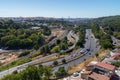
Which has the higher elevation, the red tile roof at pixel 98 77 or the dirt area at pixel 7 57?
the red tile roof at pixel 98 77

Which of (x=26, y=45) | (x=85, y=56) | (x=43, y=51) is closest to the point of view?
(x=85, y=56)

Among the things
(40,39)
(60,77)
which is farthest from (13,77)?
(40,39)

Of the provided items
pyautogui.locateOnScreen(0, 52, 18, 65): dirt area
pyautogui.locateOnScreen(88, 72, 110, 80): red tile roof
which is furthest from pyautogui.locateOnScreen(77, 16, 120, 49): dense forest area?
pyautogui.locateOnScreen(88, 72, 110, 80): red tile roof

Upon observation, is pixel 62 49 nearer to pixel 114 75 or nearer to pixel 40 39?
pixel 40 39

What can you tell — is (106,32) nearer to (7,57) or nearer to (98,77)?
(7,57)

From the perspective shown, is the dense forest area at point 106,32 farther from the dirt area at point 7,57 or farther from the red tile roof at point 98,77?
the red tile roof at point 98,77

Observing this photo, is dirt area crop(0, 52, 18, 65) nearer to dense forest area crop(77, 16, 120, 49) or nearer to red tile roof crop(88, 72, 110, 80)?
dense forest area crop(77, 16, 120, 49)

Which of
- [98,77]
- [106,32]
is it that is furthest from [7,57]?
[106,32]

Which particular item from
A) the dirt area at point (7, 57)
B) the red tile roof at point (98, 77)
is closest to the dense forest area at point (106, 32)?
the dirt area at point (7, 57)
